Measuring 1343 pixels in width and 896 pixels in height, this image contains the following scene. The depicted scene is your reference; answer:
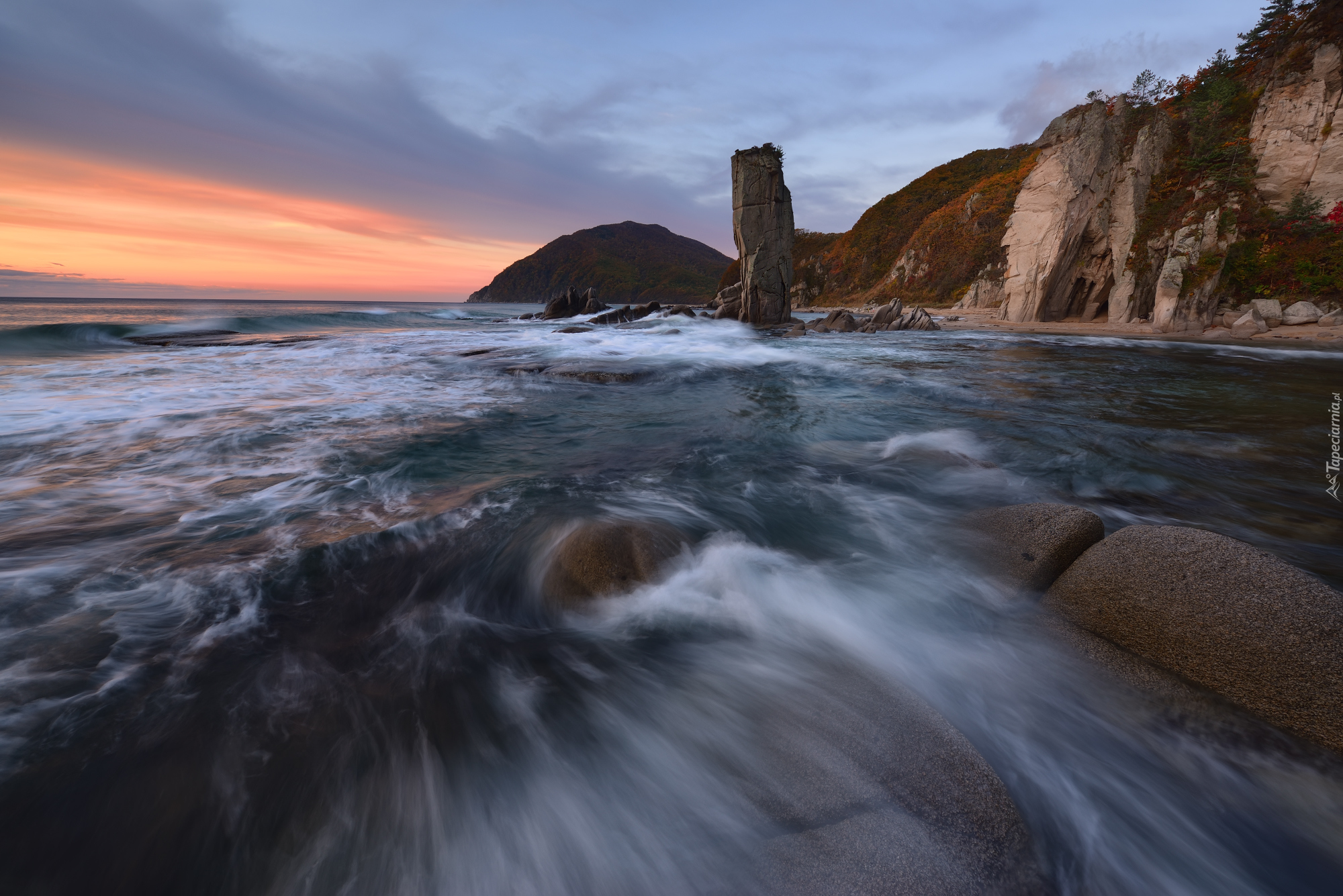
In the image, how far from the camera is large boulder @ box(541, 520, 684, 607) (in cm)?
336

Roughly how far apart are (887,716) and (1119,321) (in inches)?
1117

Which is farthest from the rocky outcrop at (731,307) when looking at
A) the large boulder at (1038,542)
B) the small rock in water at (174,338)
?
the large boulder at (1038,542)

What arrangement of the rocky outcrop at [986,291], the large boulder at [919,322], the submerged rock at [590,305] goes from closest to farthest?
the large boulder at [919,322], the rocky outcrop at [986,291], the submerged rock at [590,305]

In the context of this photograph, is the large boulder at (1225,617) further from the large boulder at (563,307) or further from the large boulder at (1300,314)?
the large boulder at (563,307)

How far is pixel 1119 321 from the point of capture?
71.9ft

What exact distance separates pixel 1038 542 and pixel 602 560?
121 inches

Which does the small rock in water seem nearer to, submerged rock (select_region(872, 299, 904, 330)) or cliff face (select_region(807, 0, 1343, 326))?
submerged rock (select_region(872, 299, 904, 330))

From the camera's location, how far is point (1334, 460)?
5645 mm

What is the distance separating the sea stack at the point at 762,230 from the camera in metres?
26.9

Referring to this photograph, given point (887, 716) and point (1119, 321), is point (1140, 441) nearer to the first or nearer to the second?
point (887, 716)

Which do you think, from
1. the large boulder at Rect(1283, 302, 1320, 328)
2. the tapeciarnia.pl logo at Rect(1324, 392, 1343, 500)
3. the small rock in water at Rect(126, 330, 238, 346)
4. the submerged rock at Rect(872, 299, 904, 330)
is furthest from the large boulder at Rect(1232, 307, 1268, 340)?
the small rock in water at Rect(126, 330, 238, 346)

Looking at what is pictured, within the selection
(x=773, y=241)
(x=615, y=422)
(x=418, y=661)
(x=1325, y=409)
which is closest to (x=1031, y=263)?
(x=773, y=241)

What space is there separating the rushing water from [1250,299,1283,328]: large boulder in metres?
16.5

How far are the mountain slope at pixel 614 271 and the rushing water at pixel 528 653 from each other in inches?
4571
